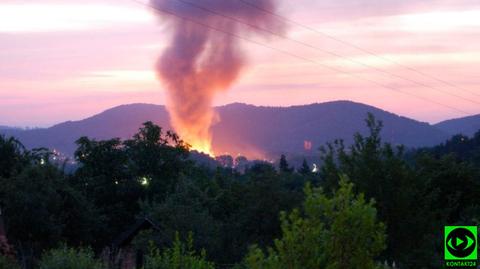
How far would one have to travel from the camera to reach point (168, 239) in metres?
30.4

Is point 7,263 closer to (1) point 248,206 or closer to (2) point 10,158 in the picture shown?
(1) point 248,206

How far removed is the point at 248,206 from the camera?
118 ft

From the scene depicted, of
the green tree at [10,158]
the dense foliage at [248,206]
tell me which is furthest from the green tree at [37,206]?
the green tree at [10,158]

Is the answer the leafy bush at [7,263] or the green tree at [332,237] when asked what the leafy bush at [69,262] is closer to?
the leafy bush at [7,263]

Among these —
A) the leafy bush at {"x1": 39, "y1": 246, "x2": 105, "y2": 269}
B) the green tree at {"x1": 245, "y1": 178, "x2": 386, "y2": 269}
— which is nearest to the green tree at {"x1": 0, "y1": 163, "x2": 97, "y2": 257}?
A: the leafy bush at {"x1": 39, "y1": 246, "x2": 105, "y2": 269}

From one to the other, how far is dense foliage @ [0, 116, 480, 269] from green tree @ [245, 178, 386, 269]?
11 mm

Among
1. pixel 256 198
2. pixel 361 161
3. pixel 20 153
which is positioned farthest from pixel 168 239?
pixel 20 153

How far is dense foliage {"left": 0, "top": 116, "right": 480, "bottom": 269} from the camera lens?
8859 mm

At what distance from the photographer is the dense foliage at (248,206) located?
8859mm

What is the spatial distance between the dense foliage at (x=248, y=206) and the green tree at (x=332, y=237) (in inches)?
0.4

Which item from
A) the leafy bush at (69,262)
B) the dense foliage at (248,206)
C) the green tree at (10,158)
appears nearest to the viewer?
the dense foliage at (248,206)

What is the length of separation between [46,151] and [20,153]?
5053 mm

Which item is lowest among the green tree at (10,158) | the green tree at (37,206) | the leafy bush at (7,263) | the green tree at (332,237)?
the leafy bush at (7,263)

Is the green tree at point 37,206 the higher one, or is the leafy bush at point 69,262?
the green tree at point 37,206
